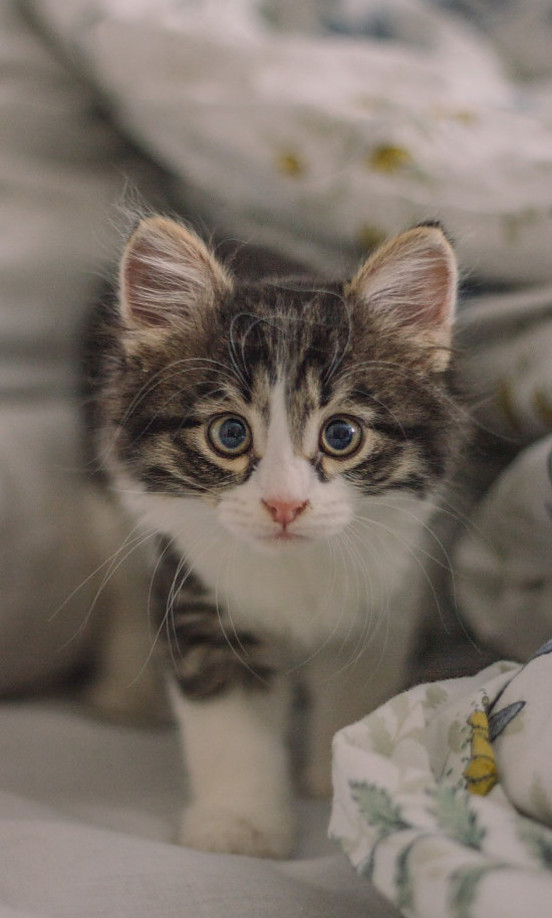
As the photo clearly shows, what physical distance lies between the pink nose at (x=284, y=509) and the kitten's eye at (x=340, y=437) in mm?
78

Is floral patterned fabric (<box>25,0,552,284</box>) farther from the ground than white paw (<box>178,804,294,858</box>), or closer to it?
farther from the ground

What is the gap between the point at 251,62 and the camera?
1137mm

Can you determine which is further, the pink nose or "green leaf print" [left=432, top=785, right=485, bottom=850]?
the pink nose

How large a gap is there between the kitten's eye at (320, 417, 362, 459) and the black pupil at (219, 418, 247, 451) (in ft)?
0.25

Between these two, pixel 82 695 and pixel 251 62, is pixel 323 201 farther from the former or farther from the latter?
pixel 82 695

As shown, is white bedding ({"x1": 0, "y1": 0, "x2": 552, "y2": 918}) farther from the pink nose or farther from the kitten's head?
the pink nose

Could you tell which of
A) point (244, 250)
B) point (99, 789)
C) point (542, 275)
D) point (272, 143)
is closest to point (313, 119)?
point (272, 143)

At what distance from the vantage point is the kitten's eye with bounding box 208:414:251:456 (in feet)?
2.89

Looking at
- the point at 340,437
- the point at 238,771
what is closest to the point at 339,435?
the point at 340,437

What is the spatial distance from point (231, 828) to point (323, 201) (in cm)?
71

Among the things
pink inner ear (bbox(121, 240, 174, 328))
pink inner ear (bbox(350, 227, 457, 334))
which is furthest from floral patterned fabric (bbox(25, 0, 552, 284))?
pink inner ear (bbox(121, 240, 174, 328))

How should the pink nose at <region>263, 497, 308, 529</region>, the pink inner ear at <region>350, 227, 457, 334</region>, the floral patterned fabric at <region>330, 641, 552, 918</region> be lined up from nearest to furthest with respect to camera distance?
the floral patterned fabric at <region>330, 641, 552, 918</region>, the pink nose at <region>263, 497, 308, 529</region>, the pink inner ear at <region>350, 227, 457, 334</region>

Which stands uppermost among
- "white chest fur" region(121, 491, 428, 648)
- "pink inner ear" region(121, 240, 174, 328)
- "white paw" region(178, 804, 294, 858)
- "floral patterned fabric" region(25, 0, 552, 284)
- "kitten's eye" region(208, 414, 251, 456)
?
"floral patterned fabric" region(25, 0, 552, 284)

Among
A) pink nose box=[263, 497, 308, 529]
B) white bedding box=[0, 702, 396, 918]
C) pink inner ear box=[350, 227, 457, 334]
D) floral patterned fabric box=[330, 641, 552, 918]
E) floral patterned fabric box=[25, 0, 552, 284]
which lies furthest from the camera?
floral patterned fabric box=[25, 0, 552, 284]
